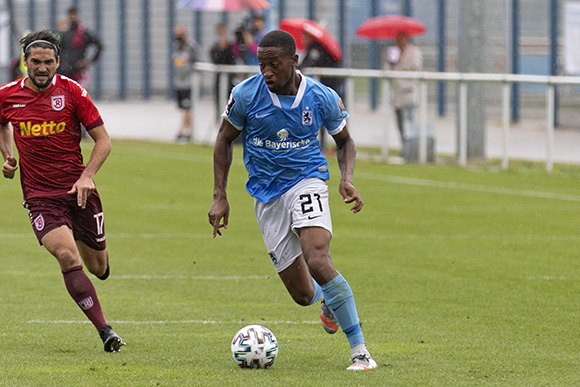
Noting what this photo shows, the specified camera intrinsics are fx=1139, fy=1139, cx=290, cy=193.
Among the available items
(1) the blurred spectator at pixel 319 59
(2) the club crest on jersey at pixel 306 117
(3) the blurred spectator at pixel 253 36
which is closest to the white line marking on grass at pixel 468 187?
(1) the blurred spectator at pixel 319 59

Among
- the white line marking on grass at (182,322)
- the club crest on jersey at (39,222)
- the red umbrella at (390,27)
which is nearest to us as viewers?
the club crest on jersey at (39,222)

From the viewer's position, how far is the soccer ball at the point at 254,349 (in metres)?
6.48

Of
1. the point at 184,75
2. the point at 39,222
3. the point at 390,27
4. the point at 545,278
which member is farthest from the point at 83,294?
the point at 390,27

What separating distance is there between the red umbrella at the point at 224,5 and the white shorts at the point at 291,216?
18.1m

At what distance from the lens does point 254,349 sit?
255 inches

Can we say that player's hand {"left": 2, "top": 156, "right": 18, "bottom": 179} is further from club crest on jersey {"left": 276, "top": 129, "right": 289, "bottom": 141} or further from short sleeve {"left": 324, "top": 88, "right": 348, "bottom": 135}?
short sleeve {"left": 324, "top": 88, "right": 348, "bottom": 135}

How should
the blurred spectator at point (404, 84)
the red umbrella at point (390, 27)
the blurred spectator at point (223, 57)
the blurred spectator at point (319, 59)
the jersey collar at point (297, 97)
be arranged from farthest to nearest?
the red umbrella at point (390, 27), the blurred spectator at point (223, 57), the blurred spectator at point (319, 59), the blurred spectator at point (404, 84), the jersey collar at point (297, 97)

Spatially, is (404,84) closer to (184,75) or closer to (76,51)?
(184,75)

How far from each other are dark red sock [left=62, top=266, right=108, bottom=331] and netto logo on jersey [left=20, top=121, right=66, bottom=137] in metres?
0.93

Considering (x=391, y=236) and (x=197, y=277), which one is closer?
(x=197, y=277)

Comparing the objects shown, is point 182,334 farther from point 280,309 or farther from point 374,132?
point 374,132

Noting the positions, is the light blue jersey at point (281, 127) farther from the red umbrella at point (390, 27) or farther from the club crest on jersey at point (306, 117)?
the red umbrella at point (390, 27)

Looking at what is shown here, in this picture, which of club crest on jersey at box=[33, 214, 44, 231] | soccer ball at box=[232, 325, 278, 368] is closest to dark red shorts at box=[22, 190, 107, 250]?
club crest on jersey at box=[33, 214, 44, 231]

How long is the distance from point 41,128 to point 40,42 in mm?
567
